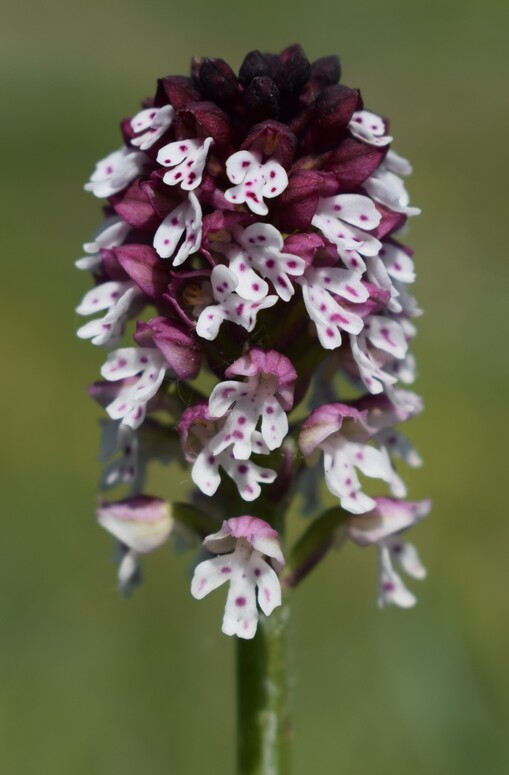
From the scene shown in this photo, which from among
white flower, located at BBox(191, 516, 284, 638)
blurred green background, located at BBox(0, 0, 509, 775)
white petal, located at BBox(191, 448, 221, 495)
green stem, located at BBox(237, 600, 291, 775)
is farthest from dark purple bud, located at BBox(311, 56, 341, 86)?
blurred green background, located at BBox(0, 0, 509, 775)

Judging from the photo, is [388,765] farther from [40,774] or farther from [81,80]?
[81,80]

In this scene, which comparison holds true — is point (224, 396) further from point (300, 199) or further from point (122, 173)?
point (122, 173)

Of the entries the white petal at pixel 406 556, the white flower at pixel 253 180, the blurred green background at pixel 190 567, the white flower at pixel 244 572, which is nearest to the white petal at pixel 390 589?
the white petal at pixel 406 556

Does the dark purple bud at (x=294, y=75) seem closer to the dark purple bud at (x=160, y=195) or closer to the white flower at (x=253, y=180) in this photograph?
the white flower at (x=253, y=180)

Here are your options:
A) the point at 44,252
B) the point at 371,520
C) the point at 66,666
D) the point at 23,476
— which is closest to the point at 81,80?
the point at 44,252

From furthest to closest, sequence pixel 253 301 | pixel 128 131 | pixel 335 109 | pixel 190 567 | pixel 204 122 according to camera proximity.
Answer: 1. pixel 190 567
2. pixel 128 131
3. pixel 335 109
4. pixel 204 122
5. pixel 253 301

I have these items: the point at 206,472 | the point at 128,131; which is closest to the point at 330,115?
the point at 128,131

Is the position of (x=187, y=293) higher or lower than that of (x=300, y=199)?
lower
